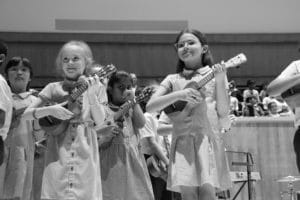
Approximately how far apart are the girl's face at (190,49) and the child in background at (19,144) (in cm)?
123

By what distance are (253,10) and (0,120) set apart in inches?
393

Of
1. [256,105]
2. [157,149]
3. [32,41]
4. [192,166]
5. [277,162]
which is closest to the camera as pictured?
[192,166]

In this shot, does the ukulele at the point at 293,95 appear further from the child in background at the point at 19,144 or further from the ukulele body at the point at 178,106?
the child in background at the point at 19,144

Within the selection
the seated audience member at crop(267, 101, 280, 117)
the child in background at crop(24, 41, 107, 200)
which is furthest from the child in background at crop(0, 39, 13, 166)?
the seated audience member at crop(267, 101, 280, 117)

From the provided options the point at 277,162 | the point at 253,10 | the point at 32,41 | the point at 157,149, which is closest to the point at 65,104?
the point at 157,149

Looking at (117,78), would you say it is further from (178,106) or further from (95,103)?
(178,106)

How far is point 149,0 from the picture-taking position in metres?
11.1

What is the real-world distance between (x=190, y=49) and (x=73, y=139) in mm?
838

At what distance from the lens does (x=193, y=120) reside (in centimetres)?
241

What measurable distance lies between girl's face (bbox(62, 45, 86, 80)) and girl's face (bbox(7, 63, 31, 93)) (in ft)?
2.29

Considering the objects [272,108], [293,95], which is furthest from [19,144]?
[272,108]

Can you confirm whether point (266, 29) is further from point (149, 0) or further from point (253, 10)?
point (149, 0)

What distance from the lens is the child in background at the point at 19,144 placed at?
2.89 m

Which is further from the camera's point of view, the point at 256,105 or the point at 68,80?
the point at 256,105
